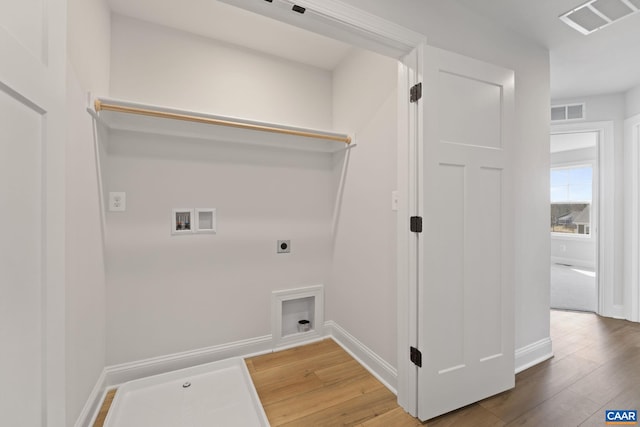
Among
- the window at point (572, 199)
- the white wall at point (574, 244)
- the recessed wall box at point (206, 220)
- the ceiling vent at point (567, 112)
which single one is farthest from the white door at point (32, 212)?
the window at point (572, 199)

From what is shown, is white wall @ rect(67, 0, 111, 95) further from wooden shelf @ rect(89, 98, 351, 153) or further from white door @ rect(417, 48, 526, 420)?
white door @ rect(417, 48, 526, 420)

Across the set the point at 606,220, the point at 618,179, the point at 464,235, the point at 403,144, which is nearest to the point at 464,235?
the point at 464,235

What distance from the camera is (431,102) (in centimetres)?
158

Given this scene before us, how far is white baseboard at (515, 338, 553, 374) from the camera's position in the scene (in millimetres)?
2109

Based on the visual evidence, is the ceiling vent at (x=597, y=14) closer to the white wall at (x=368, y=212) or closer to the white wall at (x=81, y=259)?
the white wall at (x=368, y=212)

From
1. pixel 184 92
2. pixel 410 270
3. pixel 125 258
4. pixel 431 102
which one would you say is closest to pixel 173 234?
pixel 125 258

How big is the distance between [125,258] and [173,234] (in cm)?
34

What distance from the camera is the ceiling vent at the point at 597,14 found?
1.71 meters

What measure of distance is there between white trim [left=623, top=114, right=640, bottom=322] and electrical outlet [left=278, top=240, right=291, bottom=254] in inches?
153

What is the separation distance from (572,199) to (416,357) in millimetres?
6626

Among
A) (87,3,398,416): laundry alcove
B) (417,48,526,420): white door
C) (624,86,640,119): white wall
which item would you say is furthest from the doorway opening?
(87,3,398,416): laundry alcove

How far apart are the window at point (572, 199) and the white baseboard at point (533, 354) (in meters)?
5.09

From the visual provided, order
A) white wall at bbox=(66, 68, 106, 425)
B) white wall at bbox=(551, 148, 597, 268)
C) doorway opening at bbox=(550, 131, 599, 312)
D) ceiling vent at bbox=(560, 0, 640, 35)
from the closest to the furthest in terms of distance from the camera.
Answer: white wall at bbox=(66, 68, 106, 425)
ceiling vent at bbox=(560, 0, 640, 35)
doorway opening at bbox=(550, 131, 599, 312)
white wall at bbox=(551, 148, 597, 268)

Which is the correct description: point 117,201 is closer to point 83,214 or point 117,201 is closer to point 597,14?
point 83,214
